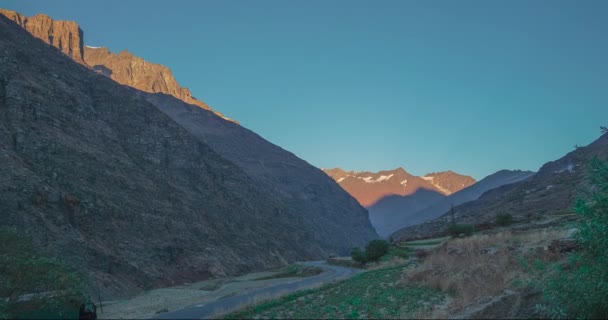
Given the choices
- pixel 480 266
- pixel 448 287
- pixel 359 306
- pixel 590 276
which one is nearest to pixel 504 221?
pixel 480 266

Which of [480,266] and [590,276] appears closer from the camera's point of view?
[590,276]

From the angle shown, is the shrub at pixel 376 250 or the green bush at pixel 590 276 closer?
the green bush at pixel 590 276

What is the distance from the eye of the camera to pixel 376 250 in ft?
276

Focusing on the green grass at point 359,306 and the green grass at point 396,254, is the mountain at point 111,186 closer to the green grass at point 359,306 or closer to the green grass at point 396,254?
the green grass at point 396,254

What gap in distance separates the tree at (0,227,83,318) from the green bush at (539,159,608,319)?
2861 cm

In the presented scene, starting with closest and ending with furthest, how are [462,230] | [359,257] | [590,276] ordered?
[590,276], [462,230], [359,257]

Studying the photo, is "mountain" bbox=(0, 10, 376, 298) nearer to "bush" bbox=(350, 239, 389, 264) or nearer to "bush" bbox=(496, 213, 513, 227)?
"bush" bbox=(350, 239, 389, 264)

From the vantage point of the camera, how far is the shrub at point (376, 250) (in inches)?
3297

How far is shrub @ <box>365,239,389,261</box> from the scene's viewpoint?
8375 centimetres

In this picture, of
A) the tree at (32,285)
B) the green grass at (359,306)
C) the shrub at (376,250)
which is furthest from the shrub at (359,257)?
the tree at (32,285)

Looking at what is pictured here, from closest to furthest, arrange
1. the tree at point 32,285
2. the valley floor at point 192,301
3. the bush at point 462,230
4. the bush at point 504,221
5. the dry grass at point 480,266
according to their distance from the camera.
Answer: the dry grass at point 480,266 < the tree at point 32,285 < the valley floor at point 192,301 < the bush at point 462,230 < the bush at point 504,221

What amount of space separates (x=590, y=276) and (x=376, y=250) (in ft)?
239

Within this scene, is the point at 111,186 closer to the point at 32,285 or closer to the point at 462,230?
the point at 32,285

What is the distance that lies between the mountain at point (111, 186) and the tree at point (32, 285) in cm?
2276
